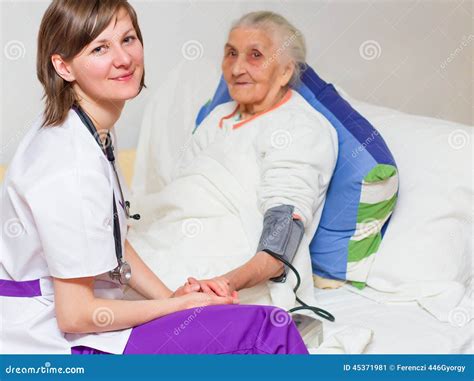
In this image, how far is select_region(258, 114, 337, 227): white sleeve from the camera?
1.69m

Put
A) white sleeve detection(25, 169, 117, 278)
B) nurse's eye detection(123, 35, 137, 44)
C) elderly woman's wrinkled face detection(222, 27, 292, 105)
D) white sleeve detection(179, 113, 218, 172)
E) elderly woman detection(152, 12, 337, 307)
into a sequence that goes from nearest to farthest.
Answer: white sleeve detection(25, 169, 117, 278)
nurse's eye detection(123, 35, 137, 44)
elderly woman detection(152, 12, 337, 307)
elderly woman's wrinkled face detection(222, 27, 292, 105)
white sleeve detection(179, 113, 218, 172)

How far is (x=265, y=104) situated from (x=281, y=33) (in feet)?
0.57

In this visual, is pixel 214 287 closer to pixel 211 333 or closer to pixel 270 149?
pixel 211 333

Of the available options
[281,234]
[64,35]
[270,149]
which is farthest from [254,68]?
[64,35]

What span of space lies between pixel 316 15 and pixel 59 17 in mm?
1041

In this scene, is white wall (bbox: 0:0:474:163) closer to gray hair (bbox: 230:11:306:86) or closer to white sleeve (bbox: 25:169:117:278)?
gray hair (bbox: 230:11:306:86)

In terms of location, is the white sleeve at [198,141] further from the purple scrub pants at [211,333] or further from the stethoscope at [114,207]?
the purple scrub pants at [211,333]

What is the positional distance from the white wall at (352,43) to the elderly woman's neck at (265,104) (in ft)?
1.06

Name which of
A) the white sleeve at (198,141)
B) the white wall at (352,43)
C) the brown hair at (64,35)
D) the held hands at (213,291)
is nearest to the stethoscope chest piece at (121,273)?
the held hands at (213,291)

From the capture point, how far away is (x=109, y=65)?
1.29 meters

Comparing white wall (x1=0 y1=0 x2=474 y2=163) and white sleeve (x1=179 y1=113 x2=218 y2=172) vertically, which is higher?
white wall (x1=0 y1=0 x2=474 y2=163)

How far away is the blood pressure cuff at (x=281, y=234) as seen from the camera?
163 centimetres

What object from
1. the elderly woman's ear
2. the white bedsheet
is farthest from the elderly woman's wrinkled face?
the white bedsheet

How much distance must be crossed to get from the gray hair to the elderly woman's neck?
5 cm
